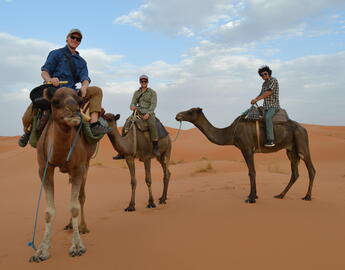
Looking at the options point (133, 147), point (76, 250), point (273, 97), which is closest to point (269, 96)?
point (273, 97)

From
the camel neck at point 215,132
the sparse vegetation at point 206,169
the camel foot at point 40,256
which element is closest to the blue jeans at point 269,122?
the camel neck at point 215,132

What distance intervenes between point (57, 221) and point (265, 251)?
4.56 metres

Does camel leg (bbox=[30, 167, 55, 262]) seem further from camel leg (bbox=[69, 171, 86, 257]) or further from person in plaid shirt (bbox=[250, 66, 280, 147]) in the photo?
person in plaid shirt (bbox=[250, 66, 280, 147])

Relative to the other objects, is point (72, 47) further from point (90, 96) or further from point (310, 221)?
point (310, 221)

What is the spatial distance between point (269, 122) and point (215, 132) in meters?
1.46

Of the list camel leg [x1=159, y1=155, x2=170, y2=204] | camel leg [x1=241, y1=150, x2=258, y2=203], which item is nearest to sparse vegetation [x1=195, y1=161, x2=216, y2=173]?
camel leg [x1=159, y1=155, x2=170, y2=204]

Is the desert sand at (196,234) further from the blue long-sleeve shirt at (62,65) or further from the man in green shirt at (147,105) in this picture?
the blue long-sleeve shirt at (62,65)

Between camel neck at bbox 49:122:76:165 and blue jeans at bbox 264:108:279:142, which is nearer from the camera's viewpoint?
camel neck at bbox 49:122:76:165

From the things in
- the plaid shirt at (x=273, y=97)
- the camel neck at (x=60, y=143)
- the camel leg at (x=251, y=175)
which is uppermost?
the plaid shirt at (x=273, y=97)

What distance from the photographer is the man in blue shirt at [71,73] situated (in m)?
4.77

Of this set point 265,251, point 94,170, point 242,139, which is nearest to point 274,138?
point 242,139

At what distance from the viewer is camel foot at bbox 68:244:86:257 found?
A: 166 inches

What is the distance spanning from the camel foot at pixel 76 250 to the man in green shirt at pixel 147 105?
13.5ft

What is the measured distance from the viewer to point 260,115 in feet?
25.7
